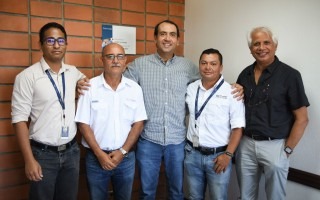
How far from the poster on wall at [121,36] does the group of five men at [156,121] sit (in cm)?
52

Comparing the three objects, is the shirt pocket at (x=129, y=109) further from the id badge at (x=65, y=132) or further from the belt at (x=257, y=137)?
the belt at (x=257, y=137)

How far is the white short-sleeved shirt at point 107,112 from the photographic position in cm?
203

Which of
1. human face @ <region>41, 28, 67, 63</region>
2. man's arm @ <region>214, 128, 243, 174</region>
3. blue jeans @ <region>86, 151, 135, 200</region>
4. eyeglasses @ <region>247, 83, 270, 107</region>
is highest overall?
human face @ <region>41, 28, 67, 63</region>

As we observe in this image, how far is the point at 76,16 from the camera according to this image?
247cm

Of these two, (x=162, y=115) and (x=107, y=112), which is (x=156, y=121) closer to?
(x=162, y=115)

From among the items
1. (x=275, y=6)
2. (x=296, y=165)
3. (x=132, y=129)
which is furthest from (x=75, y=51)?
(x=296, y=165)

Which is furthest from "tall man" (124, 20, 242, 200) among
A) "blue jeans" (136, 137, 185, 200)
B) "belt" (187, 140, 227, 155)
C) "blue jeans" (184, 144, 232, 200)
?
"belt" (187, 140, 227, 155)

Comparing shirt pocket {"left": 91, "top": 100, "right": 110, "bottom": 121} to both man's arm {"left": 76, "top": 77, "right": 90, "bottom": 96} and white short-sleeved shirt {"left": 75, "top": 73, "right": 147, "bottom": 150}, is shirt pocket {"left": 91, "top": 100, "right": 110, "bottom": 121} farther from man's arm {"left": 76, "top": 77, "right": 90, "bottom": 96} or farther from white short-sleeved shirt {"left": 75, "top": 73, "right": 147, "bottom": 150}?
man's arm {"left": 76, "top": 77, "right": 90, "bottom": 96}

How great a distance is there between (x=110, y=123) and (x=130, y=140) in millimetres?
188

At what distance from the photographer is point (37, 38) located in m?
2.29

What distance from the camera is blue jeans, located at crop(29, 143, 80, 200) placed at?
6.24 ft

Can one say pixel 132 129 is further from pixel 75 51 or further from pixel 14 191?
pixel 14 191

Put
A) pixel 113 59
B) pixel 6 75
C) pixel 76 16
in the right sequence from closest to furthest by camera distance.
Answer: pixel 113 59
pixel 6 75
pixel 76 16

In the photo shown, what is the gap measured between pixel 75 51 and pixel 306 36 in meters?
1.81
